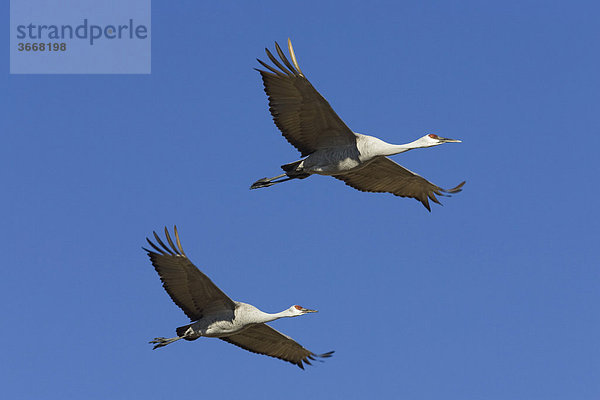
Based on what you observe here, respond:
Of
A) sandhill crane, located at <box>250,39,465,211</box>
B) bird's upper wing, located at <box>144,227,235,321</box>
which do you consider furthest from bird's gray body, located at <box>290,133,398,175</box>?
bird's upper wing, located at <box>144,227,235,321</box>

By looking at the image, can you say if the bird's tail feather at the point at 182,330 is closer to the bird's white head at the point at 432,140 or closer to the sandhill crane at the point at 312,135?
the sandhill crane at the point at 312,135

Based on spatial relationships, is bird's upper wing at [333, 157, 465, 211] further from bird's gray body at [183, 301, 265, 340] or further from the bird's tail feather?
the bird's tail feather

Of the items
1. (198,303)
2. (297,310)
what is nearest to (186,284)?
(198,303)

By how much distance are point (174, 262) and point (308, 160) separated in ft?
11.1

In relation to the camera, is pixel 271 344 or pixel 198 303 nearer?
pixel 198 303

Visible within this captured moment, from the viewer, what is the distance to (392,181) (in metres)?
24.6

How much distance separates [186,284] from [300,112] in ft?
13.7

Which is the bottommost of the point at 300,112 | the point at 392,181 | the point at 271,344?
the point at 271,344

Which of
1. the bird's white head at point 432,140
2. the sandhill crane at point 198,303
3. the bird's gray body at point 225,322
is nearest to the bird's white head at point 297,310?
the sandhill crane at point 198,303

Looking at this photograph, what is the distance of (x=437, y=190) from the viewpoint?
2462 centimetres

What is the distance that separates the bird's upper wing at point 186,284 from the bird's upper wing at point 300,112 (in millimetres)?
3116

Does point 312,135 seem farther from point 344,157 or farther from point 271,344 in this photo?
point 271,344

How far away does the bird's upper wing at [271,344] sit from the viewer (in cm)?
2402

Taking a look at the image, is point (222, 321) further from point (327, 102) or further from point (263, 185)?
point (327, 102)
